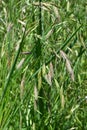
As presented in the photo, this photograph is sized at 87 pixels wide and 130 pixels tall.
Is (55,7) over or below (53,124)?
over

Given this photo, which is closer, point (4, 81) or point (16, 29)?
point (4, 81)

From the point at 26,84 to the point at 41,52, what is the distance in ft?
0.47

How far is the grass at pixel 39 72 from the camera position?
1.37 metres

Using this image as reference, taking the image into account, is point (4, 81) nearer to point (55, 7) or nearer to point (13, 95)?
point (13, 95)

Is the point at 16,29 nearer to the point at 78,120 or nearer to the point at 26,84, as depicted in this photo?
the point at 26,84

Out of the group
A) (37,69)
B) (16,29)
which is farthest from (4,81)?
(16,29)

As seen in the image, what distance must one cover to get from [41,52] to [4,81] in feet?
0.58

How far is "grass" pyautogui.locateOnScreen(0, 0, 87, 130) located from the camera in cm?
137

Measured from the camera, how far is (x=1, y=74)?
1471 millimetres

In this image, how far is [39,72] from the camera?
133 centimetres

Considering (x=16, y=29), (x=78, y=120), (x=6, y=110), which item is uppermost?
(x=16, y=29)

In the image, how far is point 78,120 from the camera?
1708 millimetres

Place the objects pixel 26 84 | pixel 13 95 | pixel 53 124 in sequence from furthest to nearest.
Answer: pixel 53 124, pixel 13 95, pixel 26 84

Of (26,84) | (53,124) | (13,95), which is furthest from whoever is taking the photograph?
(53,124)
